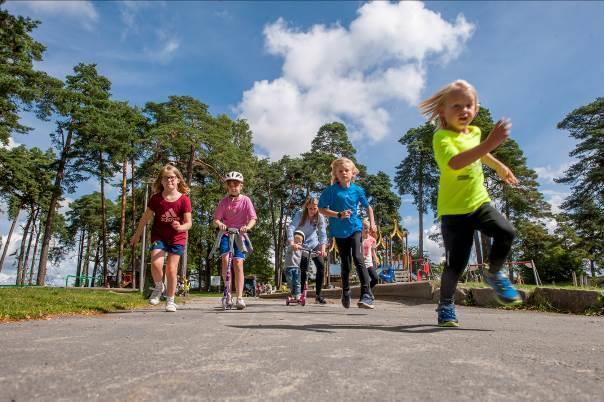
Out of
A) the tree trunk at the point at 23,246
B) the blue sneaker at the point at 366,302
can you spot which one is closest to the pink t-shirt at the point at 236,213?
the blue sneaker at the point at 366,302

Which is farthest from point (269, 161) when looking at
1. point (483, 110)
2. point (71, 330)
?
point (71, 330)

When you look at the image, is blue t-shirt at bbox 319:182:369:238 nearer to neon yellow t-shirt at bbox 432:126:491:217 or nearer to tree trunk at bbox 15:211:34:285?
neon yellow t-shirt at bbox 432:126:491:217

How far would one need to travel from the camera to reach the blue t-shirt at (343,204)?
583 cm

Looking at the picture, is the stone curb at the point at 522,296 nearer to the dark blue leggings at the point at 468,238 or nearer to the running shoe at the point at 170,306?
the dark blue leggings at the point at 468,238

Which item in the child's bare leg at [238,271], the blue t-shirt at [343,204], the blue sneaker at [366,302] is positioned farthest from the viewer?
the child's bare leg at [238,271]

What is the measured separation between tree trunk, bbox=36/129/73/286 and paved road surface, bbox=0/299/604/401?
97.6ft

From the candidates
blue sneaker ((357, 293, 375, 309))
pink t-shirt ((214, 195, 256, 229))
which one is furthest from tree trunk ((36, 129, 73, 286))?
blue sneaker ((357, 293, 375, 309))

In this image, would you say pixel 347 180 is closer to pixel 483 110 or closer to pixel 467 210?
pixel 467 210

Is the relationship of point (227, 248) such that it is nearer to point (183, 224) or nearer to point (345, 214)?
point (183, 224)

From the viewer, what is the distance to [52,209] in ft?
99.1

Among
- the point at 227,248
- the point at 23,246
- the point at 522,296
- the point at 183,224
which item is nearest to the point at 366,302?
the point at 227,248

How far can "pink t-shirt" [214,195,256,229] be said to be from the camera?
715 centimetres

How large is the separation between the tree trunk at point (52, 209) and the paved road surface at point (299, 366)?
2976 cm

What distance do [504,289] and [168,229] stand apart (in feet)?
14.6
